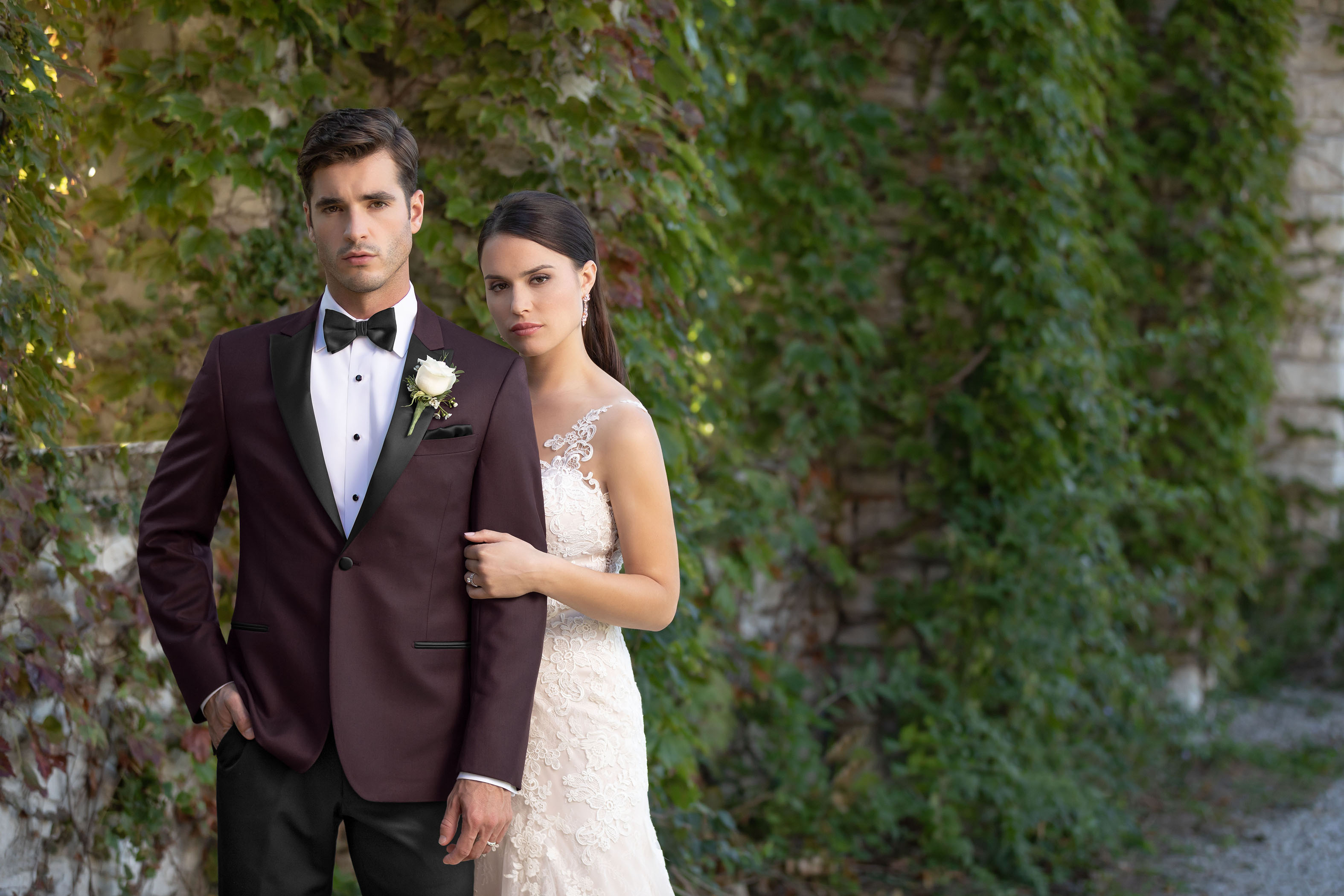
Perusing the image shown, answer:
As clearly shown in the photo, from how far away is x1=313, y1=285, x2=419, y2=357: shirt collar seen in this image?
1.64 meters

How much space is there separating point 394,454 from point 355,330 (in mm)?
208

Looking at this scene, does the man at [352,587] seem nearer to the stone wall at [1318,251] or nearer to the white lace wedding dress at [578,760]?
the white lace wedding dress at [578,760]

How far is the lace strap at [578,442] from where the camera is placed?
187 cm

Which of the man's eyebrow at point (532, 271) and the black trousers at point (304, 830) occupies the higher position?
the man's eyebrow at point (532, 271)

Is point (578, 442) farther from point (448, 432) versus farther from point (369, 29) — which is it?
point (369, 29)

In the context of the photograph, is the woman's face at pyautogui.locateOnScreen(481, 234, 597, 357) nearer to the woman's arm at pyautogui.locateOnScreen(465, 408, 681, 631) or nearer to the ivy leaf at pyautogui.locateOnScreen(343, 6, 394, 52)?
the woman's arm at pyautogui.locateOnScreen(465, 408, 681, 631)

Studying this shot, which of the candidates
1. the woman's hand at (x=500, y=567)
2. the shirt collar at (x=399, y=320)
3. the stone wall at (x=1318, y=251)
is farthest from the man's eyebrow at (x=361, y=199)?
the stone wall at (x=1318, y=251)

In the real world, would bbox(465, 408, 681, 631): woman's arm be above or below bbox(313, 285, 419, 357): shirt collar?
below

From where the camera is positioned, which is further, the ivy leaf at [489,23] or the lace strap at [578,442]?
the ivy leaf at [489,23]

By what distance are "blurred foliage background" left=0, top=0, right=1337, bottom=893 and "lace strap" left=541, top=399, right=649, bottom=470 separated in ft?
3.21

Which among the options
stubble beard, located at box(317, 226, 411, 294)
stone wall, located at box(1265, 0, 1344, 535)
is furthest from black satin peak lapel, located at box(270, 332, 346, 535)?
stone wall, located at box(1265, 0, 1344, 535)

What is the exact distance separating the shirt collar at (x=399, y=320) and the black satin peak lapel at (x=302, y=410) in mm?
23

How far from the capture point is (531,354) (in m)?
1.94

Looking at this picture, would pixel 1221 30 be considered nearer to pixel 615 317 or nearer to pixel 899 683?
pixel 899 683
